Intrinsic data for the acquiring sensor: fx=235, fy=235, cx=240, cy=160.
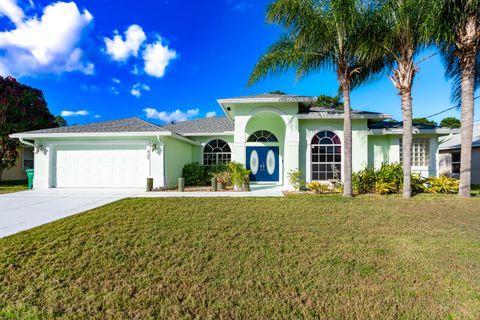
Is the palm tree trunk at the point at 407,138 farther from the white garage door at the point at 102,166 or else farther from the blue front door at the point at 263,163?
the white garage door at the point at 102,166

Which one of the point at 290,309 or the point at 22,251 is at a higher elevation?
the point at 22,251

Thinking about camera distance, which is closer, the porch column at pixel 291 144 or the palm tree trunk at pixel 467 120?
the palm tree trunk at pixel 467 120

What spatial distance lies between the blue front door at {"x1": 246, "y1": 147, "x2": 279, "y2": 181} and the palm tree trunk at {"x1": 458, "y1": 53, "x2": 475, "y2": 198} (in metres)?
8.83

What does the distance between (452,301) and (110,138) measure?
14238 mm

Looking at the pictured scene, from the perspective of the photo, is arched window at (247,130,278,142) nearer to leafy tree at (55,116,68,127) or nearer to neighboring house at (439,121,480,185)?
neighboring house at (439,121,480,185)

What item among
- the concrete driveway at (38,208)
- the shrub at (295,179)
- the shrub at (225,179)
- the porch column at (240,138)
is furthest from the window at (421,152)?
the concrete driveway at (38,208)

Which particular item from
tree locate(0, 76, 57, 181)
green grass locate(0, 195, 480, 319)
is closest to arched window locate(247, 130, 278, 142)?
green grass locate(0, 195, 480, 319)

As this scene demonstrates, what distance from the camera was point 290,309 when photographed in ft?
11.6

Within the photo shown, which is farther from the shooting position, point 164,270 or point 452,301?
point 164,270

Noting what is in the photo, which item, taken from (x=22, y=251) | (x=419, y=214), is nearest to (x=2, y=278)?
(x=22, y=251)

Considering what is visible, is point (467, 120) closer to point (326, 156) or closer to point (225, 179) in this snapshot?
point (326, 156)

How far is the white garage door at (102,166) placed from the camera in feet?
42.3

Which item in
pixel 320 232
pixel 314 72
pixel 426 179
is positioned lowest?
pixel 320 232

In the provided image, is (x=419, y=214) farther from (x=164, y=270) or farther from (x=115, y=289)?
(x=115, y=289)
